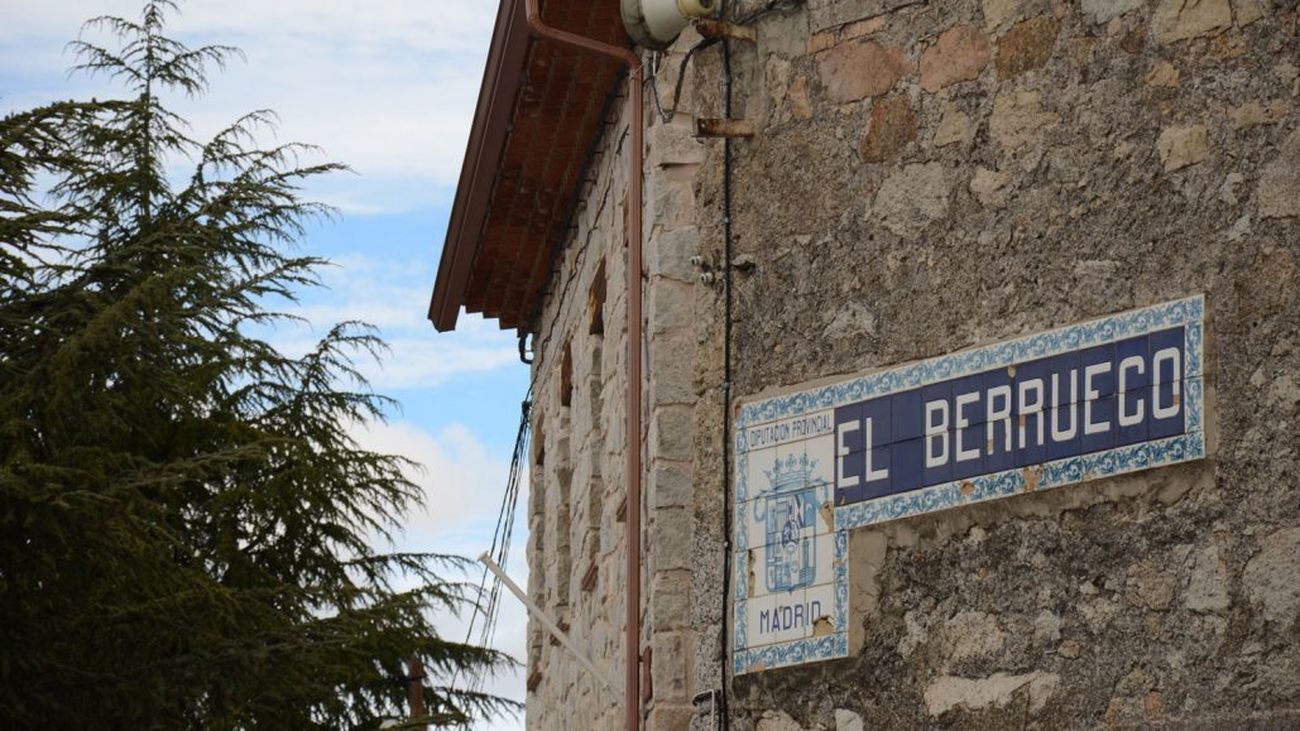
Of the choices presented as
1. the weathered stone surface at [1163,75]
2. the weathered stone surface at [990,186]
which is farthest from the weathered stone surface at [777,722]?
the weathered stone surface at [1163,75]

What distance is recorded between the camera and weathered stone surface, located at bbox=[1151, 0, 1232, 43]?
20.8ft

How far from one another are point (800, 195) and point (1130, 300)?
144cm

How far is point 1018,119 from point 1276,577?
177cm

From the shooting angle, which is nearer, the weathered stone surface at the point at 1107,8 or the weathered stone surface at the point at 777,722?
the weathered stone surface at the point at 1107,8

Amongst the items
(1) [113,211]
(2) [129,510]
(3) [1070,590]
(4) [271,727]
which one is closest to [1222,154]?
(3) [1070,590]

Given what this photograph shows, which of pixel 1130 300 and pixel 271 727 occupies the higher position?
pixel 1130 300

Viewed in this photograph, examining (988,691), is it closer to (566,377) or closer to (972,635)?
(972,635)

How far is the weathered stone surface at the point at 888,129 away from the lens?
7.11 meters

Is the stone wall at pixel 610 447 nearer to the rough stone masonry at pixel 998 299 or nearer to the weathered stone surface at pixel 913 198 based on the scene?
the rough stone masonry at pixel 998 299

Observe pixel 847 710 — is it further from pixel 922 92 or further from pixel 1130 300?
pixel 922 92

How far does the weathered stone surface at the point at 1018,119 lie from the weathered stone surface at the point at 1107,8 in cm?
31

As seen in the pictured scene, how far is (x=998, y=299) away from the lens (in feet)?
21.9

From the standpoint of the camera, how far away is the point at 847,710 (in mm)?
6762

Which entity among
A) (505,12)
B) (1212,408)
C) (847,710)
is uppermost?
(505,12)
